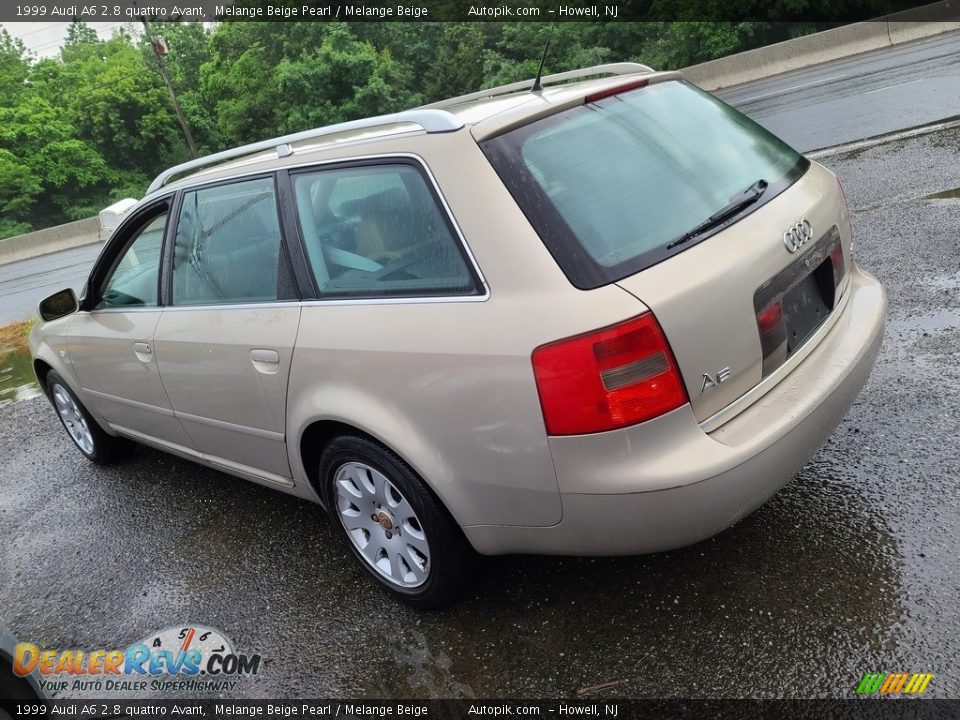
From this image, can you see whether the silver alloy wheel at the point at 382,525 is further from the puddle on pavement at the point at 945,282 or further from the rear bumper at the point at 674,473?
the puddle on pavement at the point at 945,282

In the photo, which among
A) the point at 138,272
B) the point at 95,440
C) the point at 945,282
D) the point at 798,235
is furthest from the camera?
the point at 95,440

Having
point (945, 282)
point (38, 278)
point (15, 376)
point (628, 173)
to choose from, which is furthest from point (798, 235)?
point (38, 278)

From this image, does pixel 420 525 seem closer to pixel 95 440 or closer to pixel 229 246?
pixel 229 246

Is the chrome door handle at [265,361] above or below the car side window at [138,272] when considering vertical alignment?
below

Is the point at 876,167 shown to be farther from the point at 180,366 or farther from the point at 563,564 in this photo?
the point at 180,366

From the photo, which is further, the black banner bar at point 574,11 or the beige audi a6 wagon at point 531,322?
the black banner bar at point 574,11

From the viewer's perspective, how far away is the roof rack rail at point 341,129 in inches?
96.3

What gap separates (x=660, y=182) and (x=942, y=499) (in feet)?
5.36

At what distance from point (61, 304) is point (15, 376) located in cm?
434

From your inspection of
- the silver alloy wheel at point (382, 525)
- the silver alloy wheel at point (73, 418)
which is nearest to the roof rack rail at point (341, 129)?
the silver alloy wheel at point (382, 525)

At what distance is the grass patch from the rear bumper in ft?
28.9

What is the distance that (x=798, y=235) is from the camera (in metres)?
2.51

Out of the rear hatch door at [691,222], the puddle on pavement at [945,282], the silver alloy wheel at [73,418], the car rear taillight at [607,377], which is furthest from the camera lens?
the silver alloy wheel at [73,418]

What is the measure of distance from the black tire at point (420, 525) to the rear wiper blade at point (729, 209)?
115 cm
